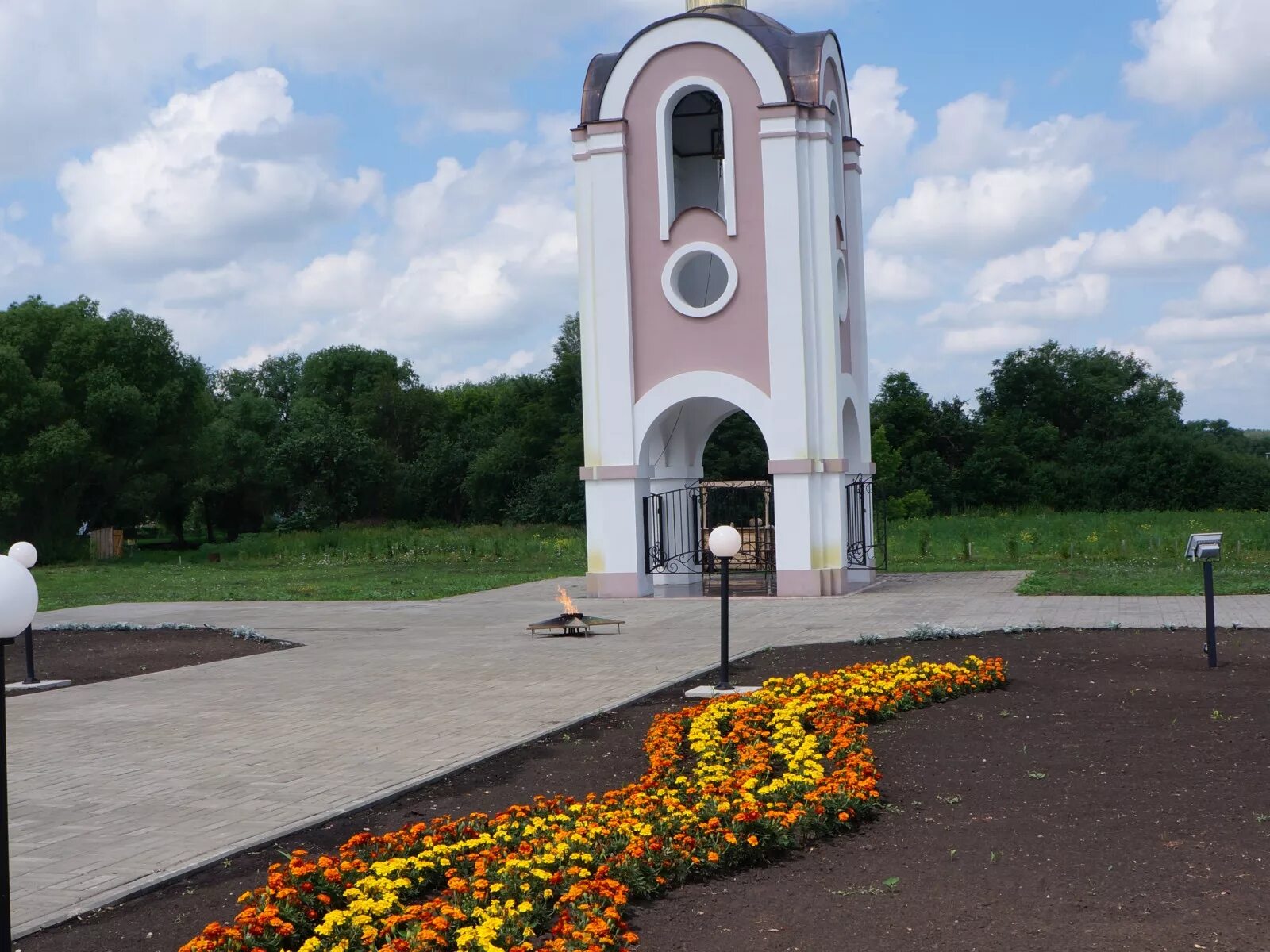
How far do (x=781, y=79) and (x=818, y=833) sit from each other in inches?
629

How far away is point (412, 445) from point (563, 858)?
233ft

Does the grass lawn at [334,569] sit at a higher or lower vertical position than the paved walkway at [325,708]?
higher

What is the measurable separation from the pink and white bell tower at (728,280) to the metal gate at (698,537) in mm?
728

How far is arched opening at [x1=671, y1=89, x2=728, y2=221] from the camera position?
23.0 m

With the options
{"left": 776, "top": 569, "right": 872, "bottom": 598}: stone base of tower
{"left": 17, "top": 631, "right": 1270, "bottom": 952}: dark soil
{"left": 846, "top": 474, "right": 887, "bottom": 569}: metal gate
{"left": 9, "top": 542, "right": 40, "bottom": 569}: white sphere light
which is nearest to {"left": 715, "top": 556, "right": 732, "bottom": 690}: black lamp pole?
{"left": 17, "top": 631, "right": 1270, "bottom": 952}: dark soil

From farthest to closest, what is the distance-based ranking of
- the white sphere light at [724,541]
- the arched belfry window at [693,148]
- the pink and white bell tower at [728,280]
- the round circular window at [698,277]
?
1. the arched belfry window at [693,148]
2. the round circular window at [698,277]
3. the pink and white bell tower at [728,280]
4. the white sphere light at [724,541]

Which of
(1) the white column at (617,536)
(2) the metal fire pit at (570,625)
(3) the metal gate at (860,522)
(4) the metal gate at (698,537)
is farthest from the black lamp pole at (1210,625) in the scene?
(1) the white column at (617,536)

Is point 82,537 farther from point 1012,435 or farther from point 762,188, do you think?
point 1012,435

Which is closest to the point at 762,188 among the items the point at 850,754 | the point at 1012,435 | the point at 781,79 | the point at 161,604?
the point at 781,79

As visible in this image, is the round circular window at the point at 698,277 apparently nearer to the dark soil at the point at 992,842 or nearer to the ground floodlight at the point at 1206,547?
the ground floodlight at the point at 1206,547

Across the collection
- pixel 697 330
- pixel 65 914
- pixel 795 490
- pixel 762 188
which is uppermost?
pixel 762 188

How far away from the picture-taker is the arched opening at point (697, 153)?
75.3 ft

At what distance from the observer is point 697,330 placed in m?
20.6

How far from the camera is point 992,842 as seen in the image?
6.07m
